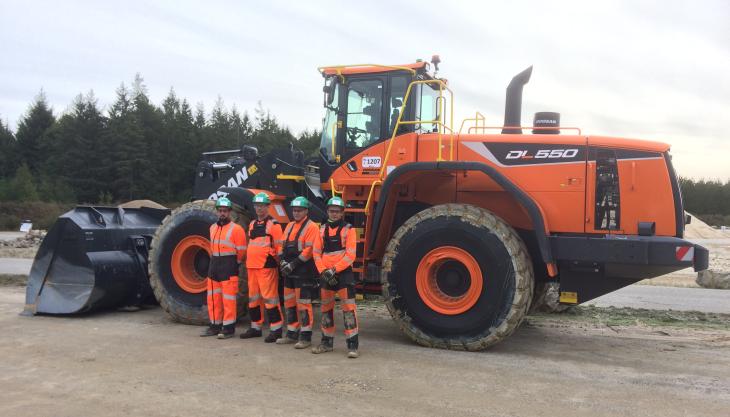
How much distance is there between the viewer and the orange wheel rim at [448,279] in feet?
20.6

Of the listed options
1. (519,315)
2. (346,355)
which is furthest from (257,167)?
(519,315)

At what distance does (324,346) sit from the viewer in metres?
6.29

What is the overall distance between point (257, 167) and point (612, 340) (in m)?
5.12

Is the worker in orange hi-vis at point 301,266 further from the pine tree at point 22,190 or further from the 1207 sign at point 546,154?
the pine tree at point 22,190

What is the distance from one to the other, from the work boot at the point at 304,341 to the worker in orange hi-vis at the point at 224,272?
980 millimetres

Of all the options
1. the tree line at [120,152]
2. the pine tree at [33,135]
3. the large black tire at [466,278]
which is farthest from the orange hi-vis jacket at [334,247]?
the pine tree at [33,135]

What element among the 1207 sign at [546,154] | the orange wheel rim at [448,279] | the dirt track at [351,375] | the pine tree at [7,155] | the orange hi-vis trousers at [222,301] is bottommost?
the dirt track at [351,375]

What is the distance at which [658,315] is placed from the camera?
357 inches

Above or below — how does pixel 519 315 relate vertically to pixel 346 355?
above

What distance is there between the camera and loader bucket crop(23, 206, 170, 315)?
25.9 ft

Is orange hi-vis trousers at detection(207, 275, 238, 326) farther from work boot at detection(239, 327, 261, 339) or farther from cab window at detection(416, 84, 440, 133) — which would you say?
cab window at detection(416, 84, 440, 133)

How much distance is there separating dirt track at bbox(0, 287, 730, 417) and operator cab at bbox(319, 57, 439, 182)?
7.79 feet

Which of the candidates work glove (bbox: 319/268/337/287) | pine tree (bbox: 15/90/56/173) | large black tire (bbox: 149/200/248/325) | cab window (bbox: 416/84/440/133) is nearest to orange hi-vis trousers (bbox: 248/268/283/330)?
large black tire (bbox: 149/200/248/325)

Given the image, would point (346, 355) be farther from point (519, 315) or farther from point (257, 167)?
point (257, 167)
